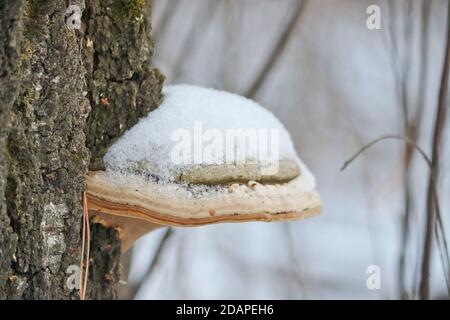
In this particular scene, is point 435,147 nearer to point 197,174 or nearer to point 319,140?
point 197,174

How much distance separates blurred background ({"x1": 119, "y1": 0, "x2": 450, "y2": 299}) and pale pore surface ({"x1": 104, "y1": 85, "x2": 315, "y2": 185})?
2355 millimetres

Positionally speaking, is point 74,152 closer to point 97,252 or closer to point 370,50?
point 97,252

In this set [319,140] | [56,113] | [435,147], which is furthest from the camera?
[319,140]

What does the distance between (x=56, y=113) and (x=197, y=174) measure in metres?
0.38

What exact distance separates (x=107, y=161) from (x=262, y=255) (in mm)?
3644

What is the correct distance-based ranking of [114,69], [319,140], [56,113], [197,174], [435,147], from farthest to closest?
1. [319,140]
2. [435,147]
3. [114,69]
4. [197,174]
5. [56,113]

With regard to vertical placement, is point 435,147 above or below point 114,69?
below

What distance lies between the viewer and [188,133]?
5.29 ft

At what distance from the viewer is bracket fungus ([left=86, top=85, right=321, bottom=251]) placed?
154 centimetres

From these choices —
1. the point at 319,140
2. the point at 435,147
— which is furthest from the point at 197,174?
the point at 319,140
